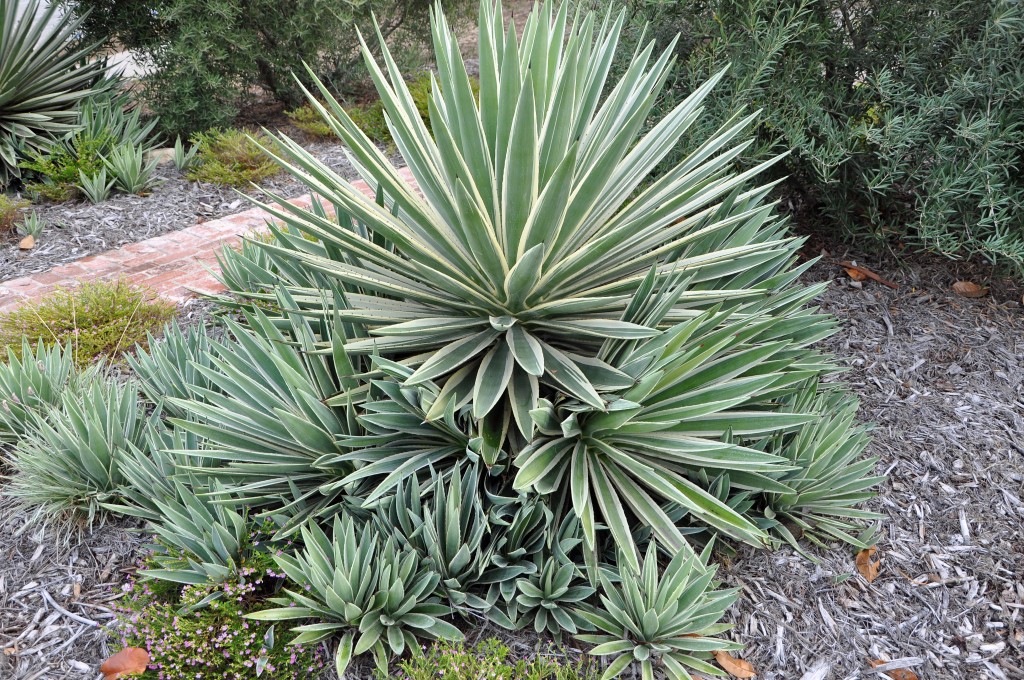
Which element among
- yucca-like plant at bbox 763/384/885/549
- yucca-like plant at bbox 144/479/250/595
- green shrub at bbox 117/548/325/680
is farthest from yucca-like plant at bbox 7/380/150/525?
yucca-like plant at bbox 763/384/885/549

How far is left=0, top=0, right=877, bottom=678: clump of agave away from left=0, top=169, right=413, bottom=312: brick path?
6.32 ft

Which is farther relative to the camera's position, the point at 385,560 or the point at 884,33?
the point at 884,33

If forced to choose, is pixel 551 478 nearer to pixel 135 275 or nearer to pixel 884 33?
pixel 884 33

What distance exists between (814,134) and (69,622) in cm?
407

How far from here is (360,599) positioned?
7.58ft

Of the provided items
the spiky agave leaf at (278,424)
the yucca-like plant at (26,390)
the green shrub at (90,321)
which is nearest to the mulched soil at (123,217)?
the green shrub at (90,321)

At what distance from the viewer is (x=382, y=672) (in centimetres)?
224

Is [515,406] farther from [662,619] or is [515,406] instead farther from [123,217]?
[123,217]

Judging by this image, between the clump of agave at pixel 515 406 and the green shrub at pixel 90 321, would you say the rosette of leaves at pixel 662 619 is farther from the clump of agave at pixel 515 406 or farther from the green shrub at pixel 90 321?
the green shrub at pixel 90 321

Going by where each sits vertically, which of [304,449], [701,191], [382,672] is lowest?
[382,672]

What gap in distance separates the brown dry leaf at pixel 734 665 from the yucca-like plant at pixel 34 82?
19.7 feet

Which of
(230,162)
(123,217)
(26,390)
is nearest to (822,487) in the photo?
(26,390)

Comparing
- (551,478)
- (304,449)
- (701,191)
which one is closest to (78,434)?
(304,449)

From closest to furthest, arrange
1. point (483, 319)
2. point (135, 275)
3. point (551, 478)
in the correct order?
point (551, 478)
point (483, 319)
point (135, 275)
